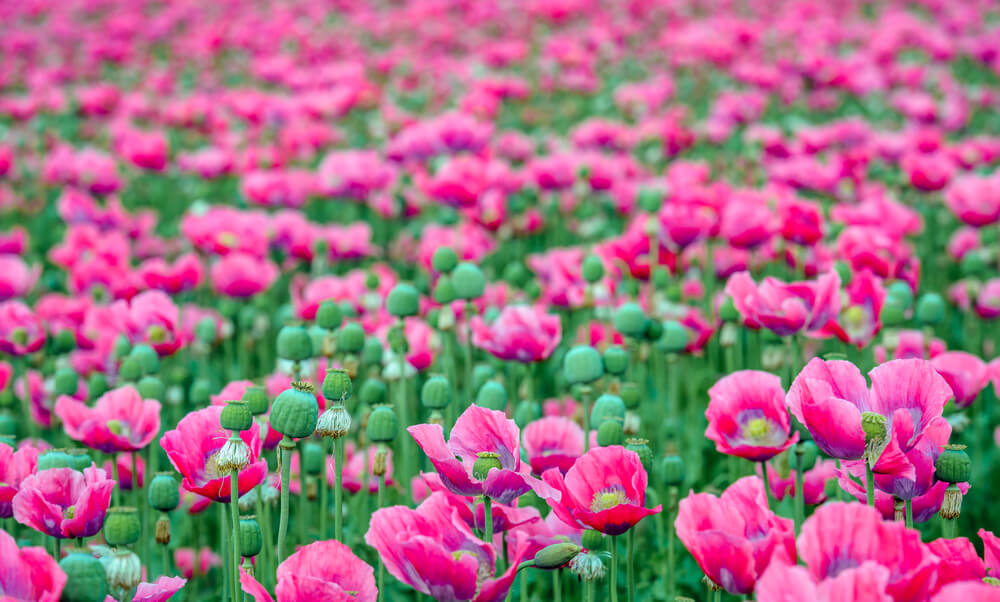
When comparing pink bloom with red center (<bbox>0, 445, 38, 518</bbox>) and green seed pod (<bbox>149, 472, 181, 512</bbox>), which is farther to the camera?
green seed pod (<bbox>149, 472, 181, 512</bbox>)

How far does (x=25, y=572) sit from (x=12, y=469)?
54 centimetres

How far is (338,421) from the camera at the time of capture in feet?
5.47

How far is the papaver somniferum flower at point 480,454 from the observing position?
1.51 metres

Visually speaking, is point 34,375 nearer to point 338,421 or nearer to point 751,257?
point 338,421

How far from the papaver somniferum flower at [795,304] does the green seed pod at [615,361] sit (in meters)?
0.34

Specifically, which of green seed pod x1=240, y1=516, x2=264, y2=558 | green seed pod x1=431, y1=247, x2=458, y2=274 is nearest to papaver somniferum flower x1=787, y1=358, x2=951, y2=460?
green seed pod x1=240, y1=516, x2=264, y2=558

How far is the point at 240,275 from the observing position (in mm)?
3283

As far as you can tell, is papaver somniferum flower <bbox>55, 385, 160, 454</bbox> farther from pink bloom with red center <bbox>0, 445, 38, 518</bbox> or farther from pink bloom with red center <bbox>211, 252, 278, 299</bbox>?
pink bloom with red center <bbox>211, 252, 278, 299</bbox>

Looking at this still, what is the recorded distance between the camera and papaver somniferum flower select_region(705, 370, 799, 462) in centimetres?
180

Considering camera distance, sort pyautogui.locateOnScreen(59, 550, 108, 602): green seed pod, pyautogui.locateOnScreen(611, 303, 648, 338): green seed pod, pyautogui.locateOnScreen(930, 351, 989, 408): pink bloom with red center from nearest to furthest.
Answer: pyautogui.locateOnScreen(59, 550, 108, 602): green seed pod
pyautogui.locateOnScreen(930, 351, 989, 408): pink bloom with red center
pyautogui.locateOnScreen(611, 303, 648, 338): green seed pod

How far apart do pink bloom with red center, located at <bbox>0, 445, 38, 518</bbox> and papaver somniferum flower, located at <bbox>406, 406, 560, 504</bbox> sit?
0.72 metres

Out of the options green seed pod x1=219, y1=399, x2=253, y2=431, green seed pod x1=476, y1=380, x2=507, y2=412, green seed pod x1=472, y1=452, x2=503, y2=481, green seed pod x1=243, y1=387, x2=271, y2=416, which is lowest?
green seed pod x1=476, y1=380, x2=507, y2=412

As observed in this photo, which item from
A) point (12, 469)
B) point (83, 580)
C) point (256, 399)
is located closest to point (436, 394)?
point (256, 399)

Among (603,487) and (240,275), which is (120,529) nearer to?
(603,487)
